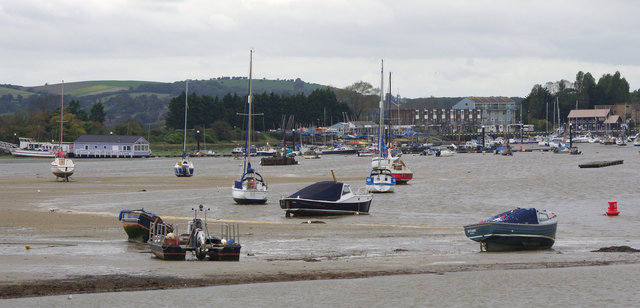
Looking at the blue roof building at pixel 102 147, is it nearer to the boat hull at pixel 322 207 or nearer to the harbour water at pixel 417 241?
the harbour water at pixel 417 241

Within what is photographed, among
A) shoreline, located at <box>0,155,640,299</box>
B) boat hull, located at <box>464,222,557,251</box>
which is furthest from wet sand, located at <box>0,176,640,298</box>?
boat hull, located at <box>464,222,557,251</box>

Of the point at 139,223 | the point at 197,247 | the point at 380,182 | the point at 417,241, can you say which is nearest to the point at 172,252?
the point at 197,247

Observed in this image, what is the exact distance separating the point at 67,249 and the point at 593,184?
189ft

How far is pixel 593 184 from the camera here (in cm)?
7794

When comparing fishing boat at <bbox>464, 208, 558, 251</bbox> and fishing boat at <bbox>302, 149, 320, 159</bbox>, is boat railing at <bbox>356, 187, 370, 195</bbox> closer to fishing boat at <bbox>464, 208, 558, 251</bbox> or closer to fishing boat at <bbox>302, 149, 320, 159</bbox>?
fishing boat at <bbox>464, 208, 558, 251</bbox>

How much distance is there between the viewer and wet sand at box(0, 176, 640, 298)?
2608cm

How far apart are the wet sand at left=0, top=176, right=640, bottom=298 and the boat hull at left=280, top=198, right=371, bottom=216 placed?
242 cm

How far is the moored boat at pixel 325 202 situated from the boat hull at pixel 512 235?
1533 cm

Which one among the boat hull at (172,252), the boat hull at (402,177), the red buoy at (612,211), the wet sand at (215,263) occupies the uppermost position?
the boat hull at (402,177)

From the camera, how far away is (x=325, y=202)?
4834 cm

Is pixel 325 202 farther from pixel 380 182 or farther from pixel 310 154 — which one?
pixel 310 154

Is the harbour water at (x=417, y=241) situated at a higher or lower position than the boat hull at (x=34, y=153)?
lower

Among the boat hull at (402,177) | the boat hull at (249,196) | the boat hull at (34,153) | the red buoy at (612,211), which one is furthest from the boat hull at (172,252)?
the boat hull at (34,153)

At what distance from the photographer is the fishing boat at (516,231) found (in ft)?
110
